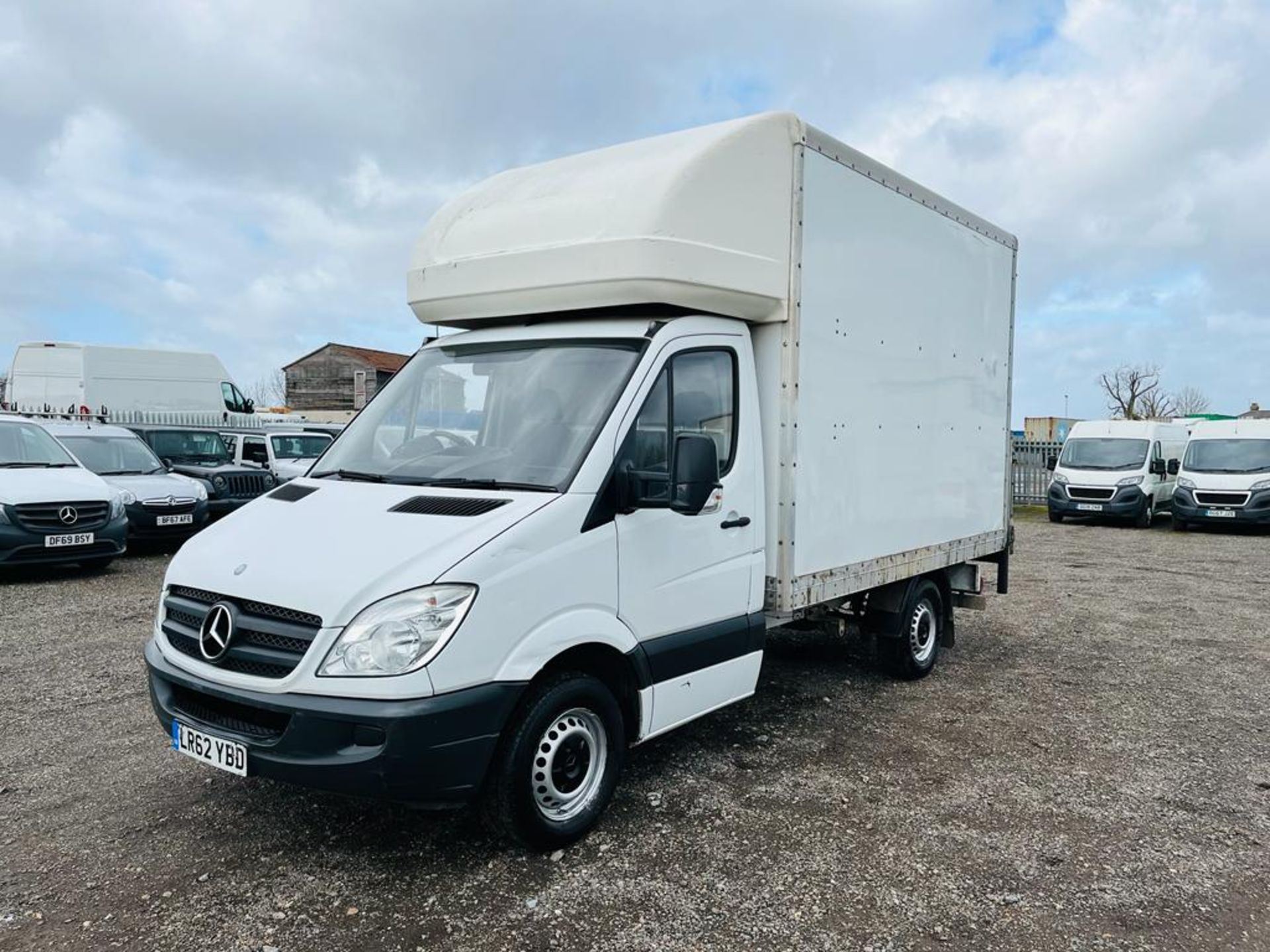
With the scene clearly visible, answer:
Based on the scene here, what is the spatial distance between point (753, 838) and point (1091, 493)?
18134 mm

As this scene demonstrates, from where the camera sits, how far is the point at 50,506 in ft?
32.7

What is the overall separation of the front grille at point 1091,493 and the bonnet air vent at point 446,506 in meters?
18.9

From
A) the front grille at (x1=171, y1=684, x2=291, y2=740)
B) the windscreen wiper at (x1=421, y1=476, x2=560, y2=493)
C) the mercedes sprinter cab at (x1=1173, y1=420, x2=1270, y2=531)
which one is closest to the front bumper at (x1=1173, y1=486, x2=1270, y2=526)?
the mercedes sprinter cab at (x1=1173, y1=420, x2=1270, y2=531)

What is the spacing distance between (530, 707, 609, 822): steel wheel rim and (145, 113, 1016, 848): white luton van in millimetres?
13

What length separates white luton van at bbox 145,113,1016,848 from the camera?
3.38m

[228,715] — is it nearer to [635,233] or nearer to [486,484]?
[486,484]

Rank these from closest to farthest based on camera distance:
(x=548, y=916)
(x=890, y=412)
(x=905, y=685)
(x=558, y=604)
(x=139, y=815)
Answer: (x=548, y=916) → (x=558, y=604) → (x=139, y=815) → (x=890, y=412) → (x=905, y=685)

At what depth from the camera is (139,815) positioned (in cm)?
428

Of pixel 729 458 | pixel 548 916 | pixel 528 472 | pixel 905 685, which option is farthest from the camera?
pixel 905 685

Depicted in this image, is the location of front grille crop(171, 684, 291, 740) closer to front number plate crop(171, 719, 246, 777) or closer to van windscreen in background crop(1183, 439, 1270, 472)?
front number plate crop(171, 719, 246, 777)

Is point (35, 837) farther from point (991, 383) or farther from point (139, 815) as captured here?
point (991, 383)

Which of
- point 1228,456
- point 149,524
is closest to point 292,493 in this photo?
point 149,524

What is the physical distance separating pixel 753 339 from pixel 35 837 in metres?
4.17

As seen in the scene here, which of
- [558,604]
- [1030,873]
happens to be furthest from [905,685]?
[558,604]
